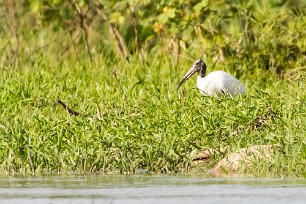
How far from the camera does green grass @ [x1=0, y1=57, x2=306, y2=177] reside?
9.06 metres

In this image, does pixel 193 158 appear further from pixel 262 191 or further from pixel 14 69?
pixel 14 69

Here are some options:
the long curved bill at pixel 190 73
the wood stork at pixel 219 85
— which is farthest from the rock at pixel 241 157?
→ the long curved bill at pixel 190 73

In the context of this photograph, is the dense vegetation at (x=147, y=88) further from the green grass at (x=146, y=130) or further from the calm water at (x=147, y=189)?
the calm water at (x=147, y=189)

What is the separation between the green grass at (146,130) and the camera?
906cm

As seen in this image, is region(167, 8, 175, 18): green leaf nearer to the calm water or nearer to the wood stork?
the wood stork

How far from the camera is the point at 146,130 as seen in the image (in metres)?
9.55

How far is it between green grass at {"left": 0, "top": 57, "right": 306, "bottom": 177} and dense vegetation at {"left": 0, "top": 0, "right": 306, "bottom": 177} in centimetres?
1

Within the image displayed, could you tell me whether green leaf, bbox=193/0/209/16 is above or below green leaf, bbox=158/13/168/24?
above

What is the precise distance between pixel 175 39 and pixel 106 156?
16.5ft

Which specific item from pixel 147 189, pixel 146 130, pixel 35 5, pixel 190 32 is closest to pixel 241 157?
pixel 146 130

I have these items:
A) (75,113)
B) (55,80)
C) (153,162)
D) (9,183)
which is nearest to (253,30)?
(55,80)

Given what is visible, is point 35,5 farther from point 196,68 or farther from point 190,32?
point 196,68

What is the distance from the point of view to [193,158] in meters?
9.20

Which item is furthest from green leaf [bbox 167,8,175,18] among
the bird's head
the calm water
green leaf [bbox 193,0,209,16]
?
the calm water
